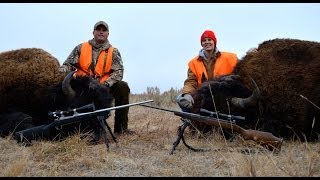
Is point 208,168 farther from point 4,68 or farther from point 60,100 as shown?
point 4,68

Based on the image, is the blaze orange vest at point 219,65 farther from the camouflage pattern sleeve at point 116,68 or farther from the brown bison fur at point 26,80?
the brown bison fur at point 26,80

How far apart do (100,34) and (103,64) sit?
1.69 ft

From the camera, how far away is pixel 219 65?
7840 mm

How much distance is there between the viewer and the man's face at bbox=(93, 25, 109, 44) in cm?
809

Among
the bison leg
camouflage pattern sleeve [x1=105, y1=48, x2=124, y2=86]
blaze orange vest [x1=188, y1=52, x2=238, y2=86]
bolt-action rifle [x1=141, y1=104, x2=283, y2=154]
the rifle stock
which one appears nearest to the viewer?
bolt-action rifle [x1=141, y1=104, x2=283, y2=154]

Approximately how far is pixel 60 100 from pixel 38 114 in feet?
1.88

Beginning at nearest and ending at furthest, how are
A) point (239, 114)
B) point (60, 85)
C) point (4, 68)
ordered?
point (239, 114)
point (60, 85)
point (4, 68)

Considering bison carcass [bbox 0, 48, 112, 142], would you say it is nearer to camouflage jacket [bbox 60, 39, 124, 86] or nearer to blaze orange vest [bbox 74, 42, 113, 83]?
camouflage jacket [bbox 60, 39, 124, 86]

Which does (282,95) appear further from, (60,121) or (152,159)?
(60,121)

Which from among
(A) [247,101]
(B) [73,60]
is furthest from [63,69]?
(A) [247,101]

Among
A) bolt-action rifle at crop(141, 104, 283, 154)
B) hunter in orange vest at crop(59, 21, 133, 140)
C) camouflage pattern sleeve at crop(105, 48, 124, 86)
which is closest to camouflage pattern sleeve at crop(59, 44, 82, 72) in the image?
hunter in orange vest at crop(59, 21, 133, 140)

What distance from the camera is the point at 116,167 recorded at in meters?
5.00

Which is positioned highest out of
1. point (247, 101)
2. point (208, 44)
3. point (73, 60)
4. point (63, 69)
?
point (208, 44)

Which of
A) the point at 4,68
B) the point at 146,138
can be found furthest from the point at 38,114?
the point at 146,138
